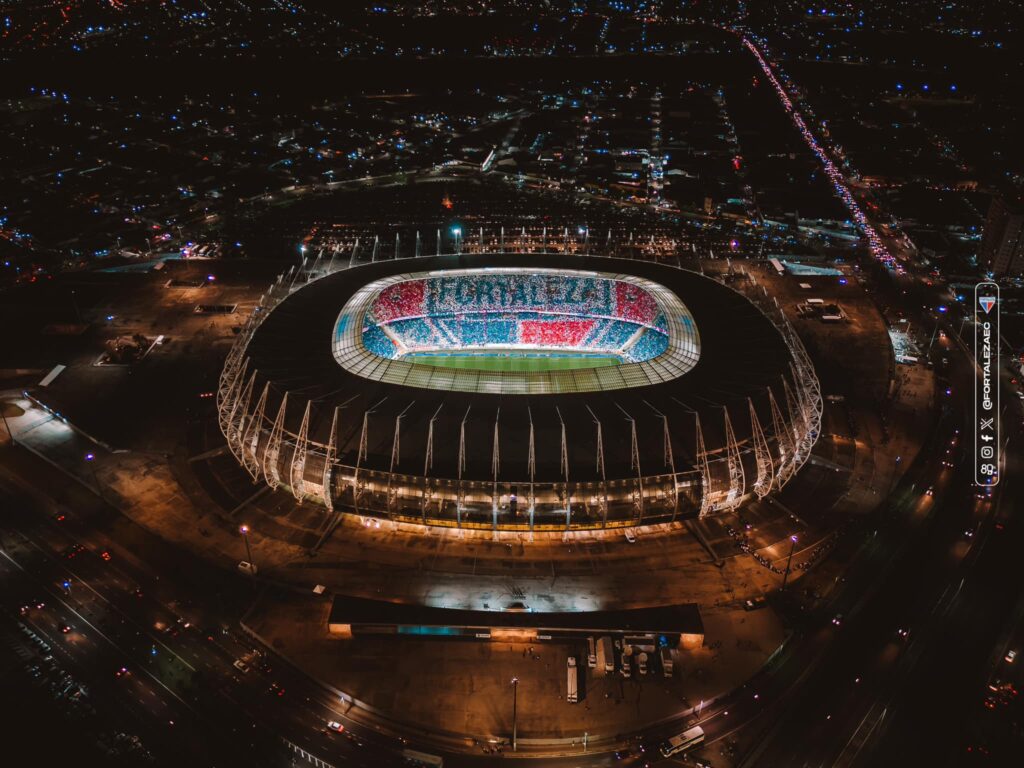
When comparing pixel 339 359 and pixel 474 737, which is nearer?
pixel 474 737

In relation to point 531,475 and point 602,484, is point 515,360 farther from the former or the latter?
point 602,484

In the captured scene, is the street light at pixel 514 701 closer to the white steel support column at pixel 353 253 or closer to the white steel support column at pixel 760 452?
the white steel support column at pixel 760 452

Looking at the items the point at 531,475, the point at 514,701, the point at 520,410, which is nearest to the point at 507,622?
the point at 514,701

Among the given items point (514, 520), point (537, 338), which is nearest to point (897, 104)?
point (537, 338)

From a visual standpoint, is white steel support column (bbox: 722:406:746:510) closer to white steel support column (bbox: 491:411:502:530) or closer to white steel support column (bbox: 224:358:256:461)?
white steel support column (bbox: 491:411:502:530)

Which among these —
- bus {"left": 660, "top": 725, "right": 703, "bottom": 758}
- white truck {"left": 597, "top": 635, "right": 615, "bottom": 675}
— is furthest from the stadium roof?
bus {"left": 660, "top": 725, "right": 703, "bottom": 758}

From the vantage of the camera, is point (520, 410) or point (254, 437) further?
point (254, 437)

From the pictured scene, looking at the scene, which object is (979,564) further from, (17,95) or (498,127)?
(17,95)
